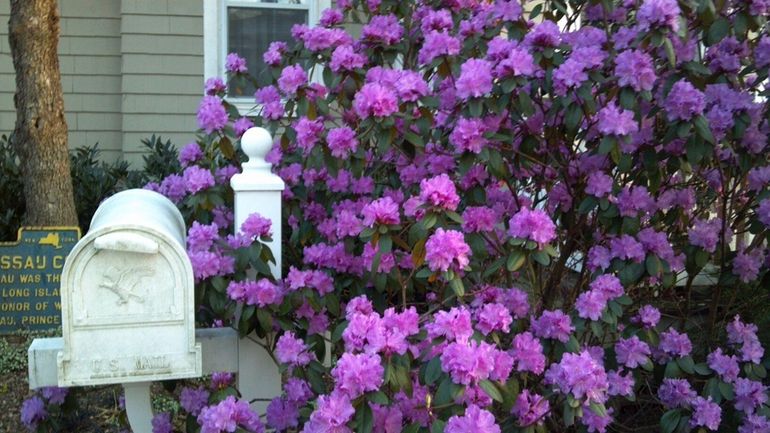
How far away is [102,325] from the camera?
2.22 metres

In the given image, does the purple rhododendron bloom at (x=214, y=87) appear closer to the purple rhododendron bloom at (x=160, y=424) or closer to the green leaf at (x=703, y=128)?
the purple rhododendron bloom at (x=160, y=424)

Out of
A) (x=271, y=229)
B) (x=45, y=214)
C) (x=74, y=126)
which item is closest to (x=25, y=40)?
(x=45, y=214)

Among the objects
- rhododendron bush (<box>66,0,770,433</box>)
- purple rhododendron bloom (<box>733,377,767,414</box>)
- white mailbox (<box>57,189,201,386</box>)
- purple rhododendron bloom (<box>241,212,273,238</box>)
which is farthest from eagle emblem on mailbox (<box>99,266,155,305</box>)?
purple rhododendron bloom (<box>733,377,767,414</box>)

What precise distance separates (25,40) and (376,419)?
13.6 feet

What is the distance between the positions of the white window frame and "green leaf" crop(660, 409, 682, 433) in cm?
518

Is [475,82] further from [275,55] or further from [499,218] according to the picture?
[275,55]

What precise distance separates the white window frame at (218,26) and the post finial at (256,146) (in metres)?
4.49

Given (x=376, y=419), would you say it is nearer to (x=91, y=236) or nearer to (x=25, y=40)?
(x=91, y=236)

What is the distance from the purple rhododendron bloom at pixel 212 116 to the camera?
9.20 feet

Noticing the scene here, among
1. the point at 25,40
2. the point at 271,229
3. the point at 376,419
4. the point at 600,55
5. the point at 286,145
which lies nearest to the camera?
the point at 376,419

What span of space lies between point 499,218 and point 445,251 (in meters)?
0.68

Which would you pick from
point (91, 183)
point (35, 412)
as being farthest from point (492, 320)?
point (91, 183)

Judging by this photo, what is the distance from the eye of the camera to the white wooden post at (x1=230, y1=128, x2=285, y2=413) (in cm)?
265

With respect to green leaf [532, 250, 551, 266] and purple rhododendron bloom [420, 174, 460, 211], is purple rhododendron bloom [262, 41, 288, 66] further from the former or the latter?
green leaf [532, 250, 551, 266]
